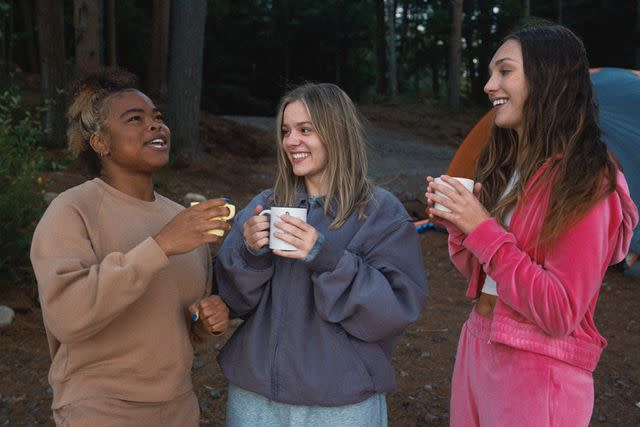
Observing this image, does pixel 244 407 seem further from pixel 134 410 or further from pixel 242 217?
pixel 242 217

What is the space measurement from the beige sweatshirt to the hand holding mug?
11cm

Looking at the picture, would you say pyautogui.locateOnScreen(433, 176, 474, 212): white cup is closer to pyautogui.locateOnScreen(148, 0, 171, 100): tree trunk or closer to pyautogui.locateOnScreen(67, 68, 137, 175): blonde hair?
pyautogui.locateOnScreen(67, 68, 137, 175): blonde hair

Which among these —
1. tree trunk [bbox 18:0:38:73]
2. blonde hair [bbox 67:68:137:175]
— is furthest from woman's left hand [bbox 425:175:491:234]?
tree trunk [bbox 18:0:38:73]

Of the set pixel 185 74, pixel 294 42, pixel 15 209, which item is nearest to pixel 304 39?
pixel 294 42

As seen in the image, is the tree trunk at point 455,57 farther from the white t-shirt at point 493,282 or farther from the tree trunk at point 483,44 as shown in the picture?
the white t-shirt at point 493,282

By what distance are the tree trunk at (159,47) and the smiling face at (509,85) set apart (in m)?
15.7

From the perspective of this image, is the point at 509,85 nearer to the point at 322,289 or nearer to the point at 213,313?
the point at 322,289

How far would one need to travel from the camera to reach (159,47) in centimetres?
1708

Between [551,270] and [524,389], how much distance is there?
1.21 feet

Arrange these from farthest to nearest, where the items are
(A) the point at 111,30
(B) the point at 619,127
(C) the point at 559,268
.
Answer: (A) the point at 111,30 → (B) the point at 619,127 → (C) the point at 559,268

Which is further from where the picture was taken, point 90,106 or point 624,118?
point 624,118

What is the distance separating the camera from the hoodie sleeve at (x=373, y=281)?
2.03 m

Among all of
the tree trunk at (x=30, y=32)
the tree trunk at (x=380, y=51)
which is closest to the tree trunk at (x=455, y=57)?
the tree trunk at (x=380, y=51)

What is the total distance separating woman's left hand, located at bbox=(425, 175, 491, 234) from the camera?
6.26ft
